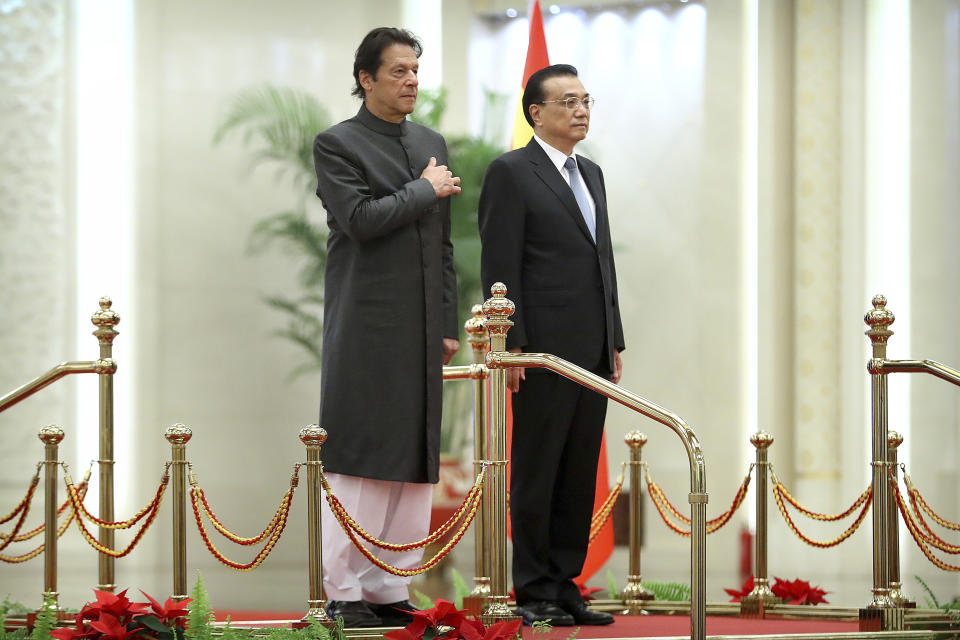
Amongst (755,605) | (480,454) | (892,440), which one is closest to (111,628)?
(480,454)

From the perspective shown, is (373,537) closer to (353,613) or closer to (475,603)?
(353,613)

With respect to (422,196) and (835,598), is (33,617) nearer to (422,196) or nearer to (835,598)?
(422,196)

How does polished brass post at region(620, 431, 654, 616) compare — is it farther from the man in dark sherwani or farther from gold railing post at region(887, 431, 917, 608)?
the man in dark sherwani

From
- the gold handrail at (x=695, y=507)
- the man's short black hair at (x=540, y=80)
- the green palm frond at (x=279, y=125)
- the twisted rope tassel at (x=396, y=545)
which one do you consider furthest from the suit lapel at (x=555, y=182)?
the green palm frond at (x=279, y=125)

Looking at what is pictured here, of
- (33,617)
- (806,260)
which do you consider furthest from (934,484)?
(33,617)

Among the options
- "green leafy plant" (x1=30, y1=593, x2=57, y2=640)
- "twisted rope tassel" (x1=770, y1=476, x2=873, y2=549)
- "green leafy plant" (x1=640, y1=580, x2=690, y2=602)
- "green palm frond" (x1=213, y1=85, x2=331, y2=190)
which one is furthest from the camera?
"green palm frond" (x1=213, y1=85, x2=331, y2=190)

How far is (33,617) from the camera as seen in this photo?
416cm

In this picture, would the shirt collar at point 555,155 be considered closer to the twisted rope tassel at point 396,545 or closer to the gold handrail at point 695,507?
the gold handrail at point 695,507

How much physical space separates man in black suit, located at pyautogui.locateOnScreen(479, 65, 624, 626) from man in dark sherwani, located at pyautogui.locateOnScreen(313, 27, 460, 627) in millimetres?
227

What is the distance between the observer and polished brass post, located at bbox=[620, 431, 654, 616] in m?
4.95

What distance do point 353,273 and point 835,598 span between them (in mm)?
4668

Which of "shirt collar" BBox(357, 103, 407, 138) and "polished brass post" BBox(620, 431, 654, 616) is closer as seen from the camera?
"shirt collar" BBox(357, 103, 407, 138)

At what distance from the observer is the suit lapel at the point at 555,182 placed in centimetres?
425

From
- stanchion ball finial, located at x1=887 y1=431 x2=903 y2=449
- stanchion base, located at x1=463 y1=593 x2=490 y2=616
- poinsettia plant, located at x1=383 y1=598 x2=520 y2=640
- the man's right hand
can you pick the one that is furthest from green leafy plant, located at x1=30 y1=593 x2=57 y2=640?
stanchion ball finial, located at x1=887 y1=431 x2=903 y2=449
